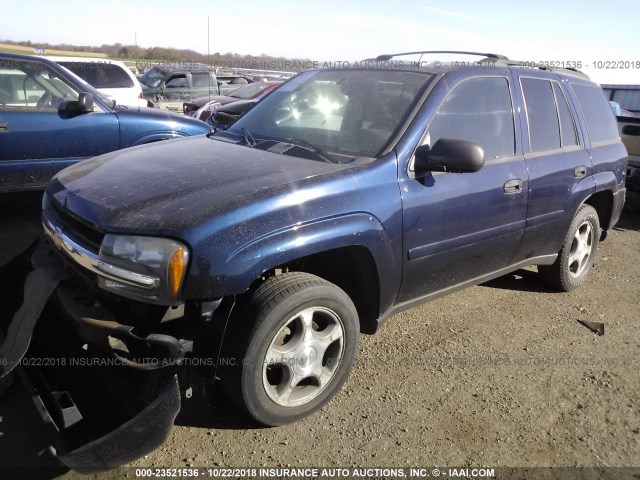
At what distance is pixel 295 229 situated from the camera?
240cm

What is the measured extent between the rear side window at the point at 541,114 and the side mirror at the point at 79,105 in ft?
13.9

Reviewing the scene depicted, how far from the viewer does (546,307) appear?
4262 mm

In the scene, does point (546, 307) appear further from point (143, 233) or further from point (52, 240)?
point (52, 240)

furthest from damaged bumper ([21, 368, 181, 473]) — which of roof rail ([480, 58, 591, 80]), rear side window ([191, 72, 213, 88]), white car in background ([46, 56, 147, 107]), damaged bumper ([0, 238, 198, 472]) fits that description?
rear side window ([191, 72, 213, 88])

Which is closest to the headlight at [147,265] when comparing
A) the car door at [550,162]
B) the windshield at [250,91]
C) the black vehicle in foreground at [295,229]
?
the black vehicle in foreground at [295,229]

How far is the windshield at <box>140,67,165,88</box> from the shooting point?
1581cm

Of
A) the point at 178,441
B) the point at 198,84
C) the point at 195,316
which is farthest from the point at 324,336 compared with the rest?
the point at 198,84

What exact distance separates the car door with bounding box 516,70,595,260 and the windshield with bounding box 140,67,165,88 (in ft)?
46.1

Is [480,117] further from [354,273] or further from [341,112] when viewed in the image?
[354,273]

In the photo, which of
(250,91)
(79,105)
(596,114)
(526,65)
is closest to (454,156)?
(526,65)

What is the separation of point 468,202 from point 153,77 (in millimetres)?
15260

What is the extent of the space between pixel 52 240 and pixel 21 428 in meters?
0.96

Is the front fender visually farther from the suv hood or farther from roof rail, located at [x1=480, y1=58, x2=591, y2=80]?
roof rail, located at [x1=480, y1=58, x2=591, y2=80]

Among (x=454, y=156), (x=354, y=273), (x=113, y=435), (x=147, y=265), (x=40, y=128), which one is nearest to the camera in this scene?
(x=113, y=435)
